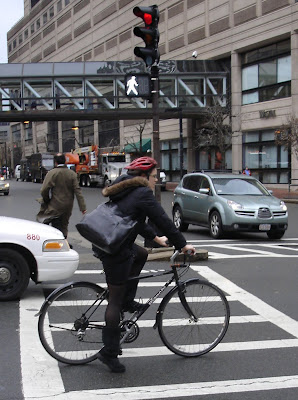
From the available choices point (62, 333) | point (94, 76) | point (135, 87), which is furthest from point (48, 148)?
point (62, 333)

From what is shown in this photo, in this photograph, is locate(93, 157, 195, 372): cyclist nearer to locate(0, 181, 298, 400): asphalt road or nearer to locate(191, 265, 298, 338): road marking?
locate(0, 181, 298, 400): asphalt road

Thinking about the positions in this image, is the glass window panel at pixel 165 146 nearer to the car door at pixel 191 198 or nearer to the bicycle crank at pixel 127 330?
the car door at pixel 191 198

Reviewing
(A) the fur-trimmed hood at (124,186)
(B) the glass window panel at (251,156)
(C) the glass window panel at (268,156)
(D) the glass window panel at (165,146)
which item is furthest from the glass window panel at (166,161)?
(A) the fur-trimmed hood at (124,186)

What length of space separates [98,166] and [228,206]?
1385 inches

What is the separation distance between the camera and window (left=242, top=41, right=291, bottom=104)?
3628cm

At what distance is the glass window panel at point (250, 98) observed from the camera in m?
39.1

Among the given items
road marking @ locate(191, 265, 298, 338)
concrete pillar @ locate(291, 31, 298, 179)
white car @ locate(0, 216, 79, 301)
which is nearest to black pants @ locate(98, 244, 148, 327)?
road marking @ locate(191, 265, 298, 338)

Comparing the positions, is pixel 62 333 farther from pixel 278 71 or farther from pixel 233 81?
pixel 233 81

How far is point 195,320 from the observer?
4949 millimetres

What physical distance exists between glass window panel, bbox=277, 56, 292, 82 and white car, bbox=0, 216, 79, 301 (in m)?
32.1

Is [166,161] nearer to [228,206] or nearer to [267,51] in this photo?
[267,51]

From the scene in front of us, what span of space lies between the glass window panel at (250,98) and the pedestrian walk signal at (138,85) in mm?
30140

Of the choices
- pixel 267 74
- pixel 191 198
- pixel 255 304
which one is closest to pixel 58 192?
pixel 255 304

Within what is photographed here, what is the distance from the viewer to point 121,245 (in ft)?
14.0
